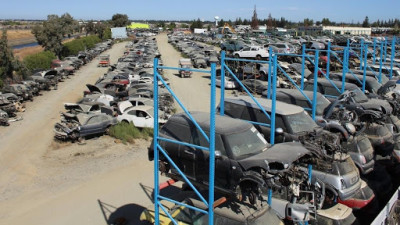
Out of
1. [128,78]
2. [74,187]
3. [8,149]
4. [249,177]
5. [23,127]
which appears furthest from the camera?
[128,78]

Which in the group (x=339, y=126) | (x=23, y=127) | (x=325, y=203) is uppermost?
(x=339, y=126)

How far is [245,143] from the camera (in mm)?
8000

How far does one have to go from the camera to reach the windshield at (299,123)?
11.0m

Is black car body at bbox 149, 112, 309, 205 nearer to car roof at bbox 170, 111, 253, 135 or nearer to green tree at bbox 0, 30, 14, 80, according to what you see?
car roof at bbox 170, 111, 253, 135

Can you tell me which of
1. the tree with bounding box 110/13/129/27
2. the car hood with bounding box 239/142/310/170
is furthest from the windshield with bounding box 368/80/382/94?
the tree with bounding box 110/13/129/27

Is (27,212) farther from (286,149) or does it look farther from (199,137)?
(286,149)

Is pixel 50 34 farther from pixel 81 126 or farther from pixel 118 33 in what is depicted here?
pixel 118 33

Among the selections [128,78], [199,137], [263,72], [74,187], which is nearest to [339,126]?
[199,137]

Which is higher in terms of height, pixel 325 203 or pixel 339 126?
pixel 339 126

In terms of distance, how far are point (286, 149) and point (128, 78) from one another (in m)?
26.8

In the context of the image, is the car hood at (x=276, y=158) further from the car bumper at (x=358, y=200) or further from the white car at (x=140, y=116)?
the white car at (x=140, y=116)

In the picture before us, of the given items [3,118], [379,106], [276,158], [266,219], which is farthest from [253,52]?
[266,219]

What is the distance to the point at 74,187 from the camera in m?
13.3

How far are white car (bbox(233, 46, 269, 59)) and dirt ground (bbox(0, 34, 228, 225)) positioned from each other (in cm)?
2096
